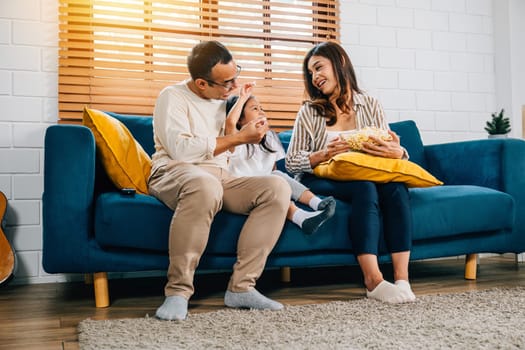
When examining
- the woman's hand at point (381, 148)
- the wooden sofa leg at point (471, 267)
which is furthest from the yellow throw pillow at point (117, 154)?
the wooden sofa leg at point (471, 267)

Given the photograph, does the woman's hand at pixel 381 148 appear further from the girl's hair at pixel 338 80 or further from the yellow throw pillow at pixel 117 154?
the yellow throw pillow at pixel 117 154

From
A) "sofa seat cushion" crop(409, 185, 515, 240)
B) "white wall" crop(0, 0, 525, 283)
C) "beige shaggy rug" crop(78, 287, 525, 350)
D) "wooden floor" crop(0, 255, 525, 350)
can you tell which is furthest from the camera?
"white wall" crop(0, 0, 525, 283)

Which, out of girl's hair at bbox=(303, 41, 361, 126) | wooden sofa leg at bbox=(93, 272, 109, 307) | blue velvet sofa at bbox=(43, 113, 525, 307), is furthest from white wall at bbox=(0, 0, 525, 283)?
girl's hair at bbox=(303, 41, 361, 126)

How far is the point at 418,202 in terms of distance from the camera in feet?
7.31

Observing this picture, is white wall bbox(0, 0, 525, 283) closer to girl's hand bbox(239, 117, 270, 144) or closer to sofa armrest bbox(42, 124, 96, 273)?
sofa armrest bbox(42, 124, 96, 273)

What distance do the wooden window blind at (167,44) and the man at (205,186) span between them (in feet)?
2.72

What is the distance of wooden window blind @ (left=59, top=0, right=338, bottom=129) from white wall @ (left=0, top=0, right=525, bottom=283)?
0.11 m

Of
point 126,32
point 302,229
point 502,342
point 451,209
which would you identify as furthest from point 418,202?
point 126,32

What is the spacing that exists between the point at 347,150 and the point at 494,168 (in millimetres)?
795

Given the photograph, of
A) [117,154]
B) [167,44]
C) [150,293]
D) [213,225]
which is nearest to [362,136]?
[213,225]

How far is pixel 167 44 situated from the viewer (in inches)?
113

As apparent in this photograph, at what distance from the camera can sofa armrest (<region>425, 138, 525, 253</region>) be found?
95.3 inches

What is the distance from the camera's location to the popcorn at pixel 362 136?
2.14 m

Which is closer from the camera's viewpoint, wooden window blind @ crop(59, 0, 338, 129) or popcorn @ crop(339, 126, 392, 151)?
popcorn @ crop(339, 126, 392, 151)
